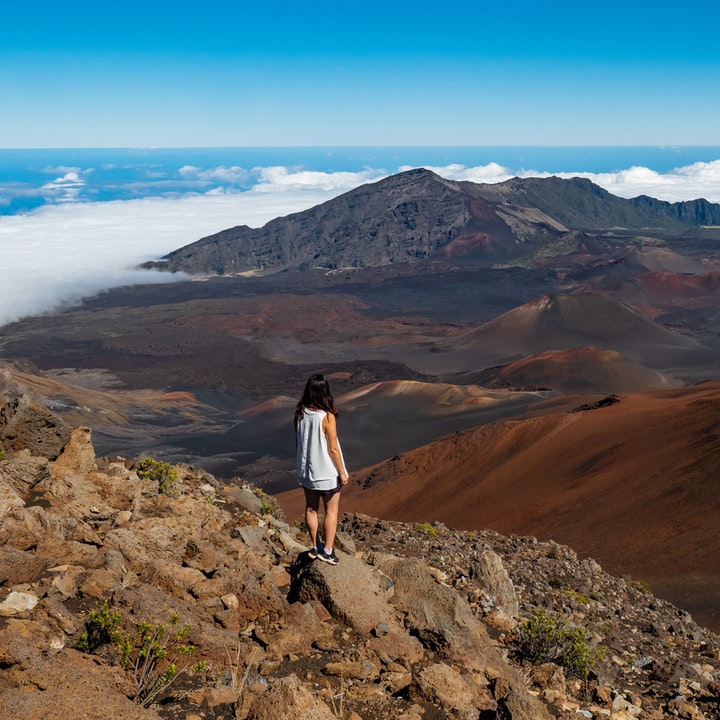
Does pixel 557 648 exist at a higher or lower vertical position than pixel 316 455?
lower

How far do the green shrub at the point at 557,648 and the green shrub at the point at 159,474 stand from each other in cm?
446

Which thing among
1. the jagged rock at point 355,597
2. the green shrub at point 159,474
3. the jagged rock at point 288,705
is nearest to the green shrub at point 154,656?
the jagged rock at point 288,705

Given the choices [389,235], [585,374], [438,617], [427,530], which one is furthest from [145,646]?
[389,235]

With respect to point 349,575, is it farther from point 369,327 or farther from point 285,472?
point 369,327

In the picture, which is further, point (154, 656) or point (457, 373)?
point (457, 373)

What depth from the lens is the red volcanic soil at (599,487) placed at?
1669cm

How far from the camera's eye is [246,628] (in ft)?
19.8

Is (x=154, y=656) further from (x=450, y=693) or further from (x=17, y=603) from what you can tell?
(x=450, y=693)

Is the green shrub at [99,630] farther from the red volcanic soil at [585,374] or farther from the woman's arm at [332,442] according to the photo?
the red volcanic soil at [585,374]

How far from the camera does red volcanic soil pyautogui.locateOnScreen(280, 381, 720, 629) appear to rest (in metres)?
16.7

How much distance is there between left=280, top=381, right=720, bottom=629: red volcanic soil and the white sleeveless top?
9.76 meters

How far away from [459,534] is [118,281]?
6491 inches

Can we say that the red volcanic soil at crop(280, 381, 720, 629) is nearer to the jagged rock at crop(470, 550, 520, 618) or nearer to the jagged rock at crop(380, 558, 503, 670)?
the jagged rock at crop(470, 550, 520, 618)

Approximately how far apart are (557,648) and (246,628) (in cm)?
268
